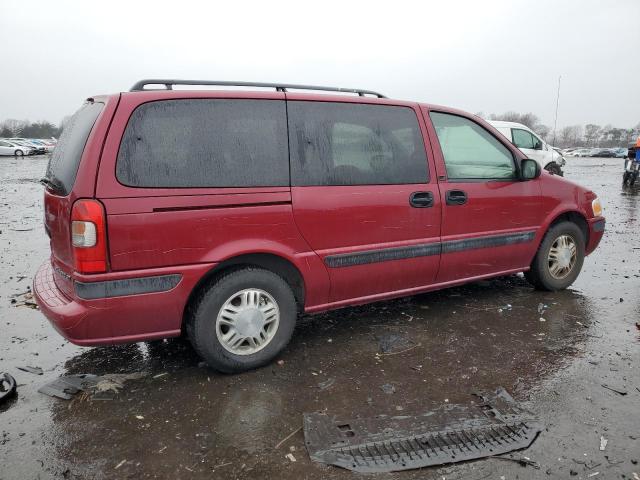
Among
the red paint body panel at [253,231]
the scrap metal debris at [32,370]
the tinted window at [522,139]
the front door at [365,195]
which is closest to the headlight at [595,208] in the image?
the red paint body panel at [253,231]

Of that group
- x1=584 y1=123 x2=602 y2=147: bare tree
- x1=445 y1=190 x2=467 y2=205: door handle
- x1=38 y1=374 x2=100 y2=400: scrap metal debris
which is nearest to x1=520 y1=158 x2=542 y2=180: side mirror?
x1=445 y1=190 x2=467 y2=205: door handle

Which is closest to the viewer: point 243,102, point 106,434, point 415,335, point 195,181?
point 106,434

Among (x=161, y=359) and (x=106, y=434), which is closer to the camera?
(x=106, y=434)

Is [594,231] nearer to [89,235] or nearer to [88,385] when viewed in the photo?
[89,235]

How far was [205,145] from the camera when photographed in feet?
10.1

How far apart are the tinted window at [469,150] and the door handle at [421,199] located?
0.31 meters

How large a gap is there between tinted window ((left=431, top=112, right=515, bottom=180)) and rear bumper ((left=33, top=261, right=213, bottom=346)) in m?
2.25

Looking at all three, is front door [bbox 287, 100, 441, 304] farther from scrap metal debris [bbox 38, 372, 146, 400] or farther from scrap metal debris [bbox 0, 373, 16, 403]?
scrap metal debris [bbox 0, 373, 16, 403]

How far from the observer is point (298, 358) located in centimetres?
355

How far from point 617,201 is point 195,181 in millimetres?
Answer: 13249

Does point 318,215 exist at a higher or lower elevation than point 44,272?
higher

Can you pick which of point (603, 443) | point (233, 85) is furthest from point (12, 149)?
point (603, 443)

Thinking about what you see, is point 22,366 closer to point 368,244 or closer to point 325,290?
point 325,290

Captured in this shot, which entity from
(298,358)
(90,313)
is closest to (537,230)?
(298,358)
